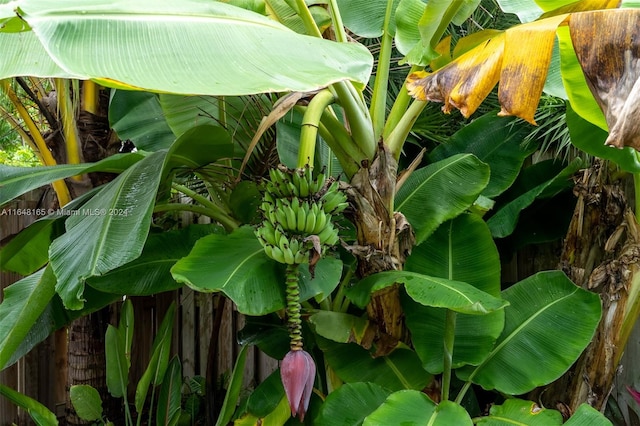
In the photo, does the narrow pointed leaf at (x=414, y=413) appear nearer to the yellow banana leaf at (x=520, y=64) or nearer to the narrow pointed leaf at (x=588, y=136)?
the yellow banana leaf at (x=520, y=64)

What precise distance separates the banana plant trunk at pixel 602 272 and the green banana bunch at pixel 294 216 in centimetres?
109

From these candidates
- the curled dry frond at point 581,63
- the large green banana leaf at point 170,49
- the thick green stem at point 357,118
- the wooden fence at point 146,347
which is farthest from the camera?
the wooden fence at point 146,347

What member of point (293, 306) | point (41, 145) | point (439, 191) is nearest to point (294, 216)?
point (293, 306)

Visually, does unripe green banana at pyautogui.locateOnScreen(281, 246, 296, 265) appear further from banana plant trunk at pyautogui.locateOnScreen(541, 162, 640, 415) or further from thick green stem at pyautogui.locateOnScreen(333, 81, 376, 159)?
banana plant trunk at pyautogui.locateOnScreen(541, 162, 640, 415)

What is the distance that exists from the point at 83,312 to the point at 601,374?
1.89 m

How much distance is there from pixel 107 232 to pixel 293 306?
0.62m

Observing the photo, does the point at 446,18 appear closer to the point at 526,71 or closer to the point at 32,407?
the point at 526,71

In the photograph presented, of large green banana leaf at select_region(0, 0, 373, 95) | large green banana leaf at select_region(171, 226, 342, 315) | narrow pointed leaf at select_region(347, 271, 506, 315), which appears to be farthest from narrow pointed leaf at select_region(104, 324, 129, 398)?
large green banana leaf at select_region(0, 0, 373, 95)

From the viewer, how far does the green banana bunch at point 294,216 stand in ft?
4.24

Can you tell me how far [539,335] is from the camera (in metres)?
1.77

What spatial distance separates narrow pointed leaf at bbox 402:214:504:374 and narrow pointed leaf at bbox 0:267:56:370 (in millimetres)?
1190

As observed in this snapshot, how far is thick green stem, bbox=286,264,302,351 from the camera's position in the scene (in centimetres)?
131

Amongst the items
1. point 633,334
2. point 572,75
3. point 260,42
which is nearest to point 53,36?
point 260,42

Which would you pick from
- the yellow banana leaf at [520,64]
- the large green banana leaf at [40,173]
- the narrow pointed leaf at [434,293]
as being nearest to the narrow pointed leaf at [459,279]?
the narrow pointed leaf at [434,293]
